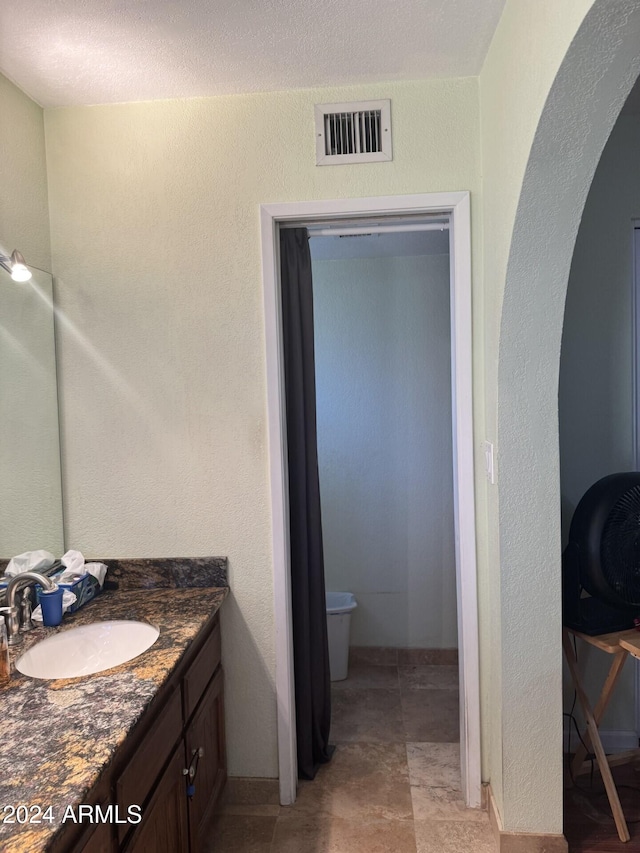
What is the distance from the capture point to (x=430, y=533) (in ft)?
11.0

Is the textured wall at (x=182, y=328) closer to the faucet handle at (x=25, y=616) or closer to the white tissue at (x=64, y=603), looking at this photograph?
the white tissue at (x=64, y=603)

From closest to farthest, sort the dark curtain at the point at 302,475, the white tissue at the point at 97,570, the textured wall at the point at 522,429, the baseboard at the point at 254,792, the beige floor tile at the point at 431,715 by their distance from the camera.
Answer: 1. the textured wall at the point at 522,429
2. the white tissue at the point at 97,570
3. the baseboard at the point at 254,792
4. the dark curtain at the point at 302,475
5. the beige floor tile at the point at 431,715

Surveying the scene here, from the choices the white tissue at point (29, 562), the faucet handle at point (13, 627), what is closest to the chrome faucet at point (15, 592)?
the faucet handle at point (13, 627)

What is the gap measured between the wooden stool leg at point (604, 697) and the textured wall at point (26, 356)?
6.45 ft

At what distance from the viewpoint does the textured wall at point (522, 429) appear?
5.38 feet

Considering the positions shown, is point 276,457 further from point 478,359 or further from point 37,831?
point 37,831

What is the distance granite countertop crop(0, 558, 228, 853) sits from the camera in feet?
3.46

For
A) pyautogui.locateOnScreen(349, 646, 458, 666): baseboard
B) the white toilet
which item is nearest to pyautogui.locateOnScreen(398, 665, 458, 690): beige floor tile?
pyautogui.locateOnScreen(349, 646, 458, 666): baseboard

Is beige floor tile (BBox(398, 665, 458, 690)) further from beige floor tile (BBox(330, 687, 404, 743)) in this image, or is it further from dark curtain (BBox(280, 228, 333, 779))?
dark curtain (BBox(280, 228, 333, 779))

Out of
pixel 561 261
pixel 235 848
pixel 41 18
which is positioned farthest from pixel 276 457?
pixel 41 18

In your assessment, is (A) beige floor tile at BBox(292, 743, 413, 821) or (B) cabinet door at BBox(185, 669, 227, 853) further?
(A) beige floor tile at BBox(292, 743, 413, 821)

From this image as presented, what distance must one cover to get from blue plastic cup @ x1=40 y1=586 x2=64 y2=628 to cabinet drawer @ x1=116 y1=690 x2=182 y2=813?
45 centimetres

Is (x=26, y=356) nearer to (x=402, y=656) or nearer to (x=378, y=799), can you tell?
(x=378, y=799)

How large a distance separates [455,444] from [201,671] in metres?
1.13
